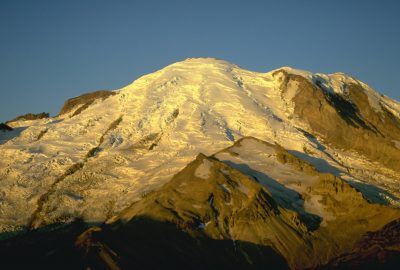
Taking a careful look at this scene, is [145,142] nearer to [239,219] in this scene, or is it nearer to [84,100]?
[239,219]

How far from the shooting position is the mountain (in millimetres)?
78875

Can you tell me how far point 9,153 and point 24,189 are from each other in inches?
592

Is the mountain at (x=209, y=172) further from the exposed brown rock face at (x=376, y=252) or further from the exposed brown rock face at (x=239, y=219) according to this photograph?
the exposed brown rock face at (x=376, y=252)

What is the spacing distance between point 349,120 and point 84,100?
6226 centimetres

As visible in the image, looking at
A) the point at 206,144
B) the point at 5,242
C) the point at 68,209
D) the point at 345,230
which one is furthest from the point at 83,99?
the point at 345,230

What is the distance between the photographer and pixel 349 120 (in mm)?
141375

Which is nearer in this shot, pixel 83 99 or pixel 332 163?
pixel 332 163

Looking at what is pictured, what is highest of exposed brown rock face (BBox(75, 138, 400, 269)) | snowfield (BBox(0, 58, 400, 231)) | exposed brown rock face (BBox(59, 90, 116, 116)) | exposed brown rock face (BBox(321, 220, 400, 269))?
exposed brown rock face (BBox(59, 90, 116, 116))

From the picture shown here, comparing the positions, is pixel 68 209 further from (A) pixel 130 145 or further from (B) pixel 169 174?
(A) pixel 130 145

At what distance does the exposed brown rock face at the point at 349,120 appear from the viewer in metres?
130

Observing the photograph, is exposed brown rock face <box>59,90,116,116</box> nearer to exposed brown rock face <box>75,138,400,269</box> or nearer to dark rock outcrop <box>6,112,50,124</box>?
dark rock outcrop <box>6,112,50,124</box>

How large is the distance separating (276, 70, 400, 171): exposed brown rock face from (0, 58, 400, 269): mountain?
36 cm

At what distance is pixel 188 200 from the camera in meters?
86.6

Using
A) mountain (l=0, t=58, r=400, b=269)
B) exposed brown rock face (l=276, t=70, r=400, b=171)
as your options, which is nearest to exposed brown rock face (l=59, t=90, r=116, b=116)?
mountain (l=0, t=58, r=400, b=269)
